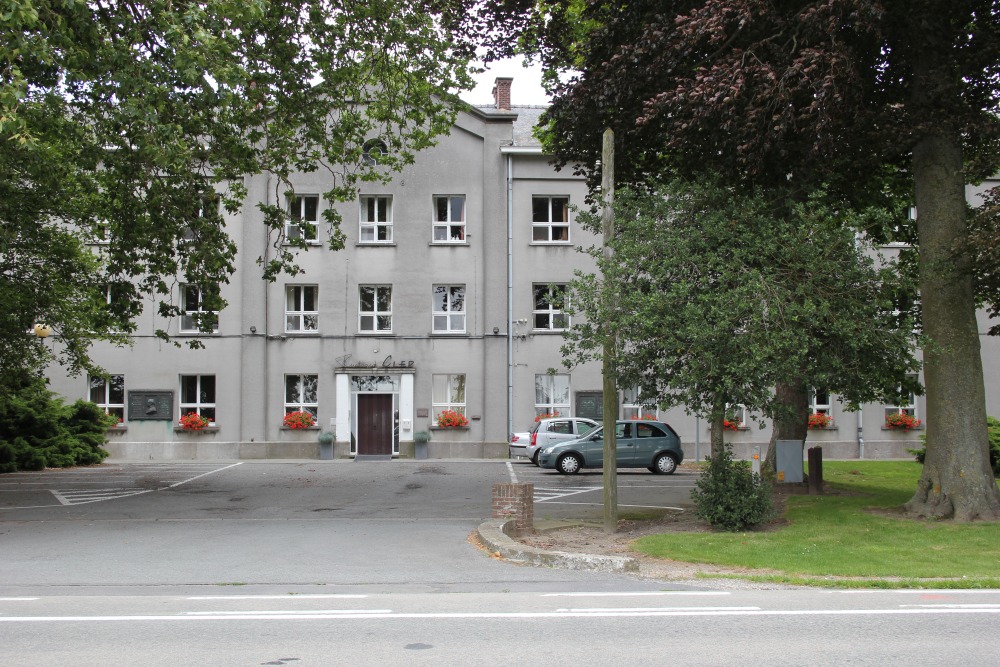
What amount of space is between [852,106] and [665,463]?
47.3 feet

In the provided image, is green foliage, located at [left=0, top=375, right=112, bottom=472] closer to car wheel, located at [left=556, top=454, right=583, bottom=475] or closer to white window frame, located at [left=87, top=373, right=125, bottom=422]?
white window frame, located at [left=87, top=373, right=125, bottom=422]

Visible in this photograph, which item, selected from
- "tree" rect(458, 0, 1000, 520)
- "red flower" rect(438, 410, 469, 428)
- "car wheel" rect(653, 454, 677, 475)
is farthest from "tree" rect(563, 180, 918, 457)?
"red flower" rect(438, 410, 469, 428)

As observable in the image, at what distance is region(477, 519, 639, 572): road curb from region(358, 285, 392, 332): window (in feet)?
69.8

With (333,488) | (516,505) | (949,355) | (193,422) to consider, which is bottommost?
(333,488)

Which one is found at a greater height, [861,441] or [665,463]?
[861,441]

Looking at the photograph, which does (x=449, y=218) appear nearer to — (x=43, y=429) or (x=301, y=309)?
(x=301, y=309)

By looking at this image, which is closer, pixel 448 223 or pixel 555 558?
pixel 555 558

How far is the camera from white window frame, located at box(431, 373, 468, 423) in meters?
33.0

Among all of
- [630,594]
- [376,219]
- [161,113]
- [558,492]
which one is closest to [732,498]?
[630,594]

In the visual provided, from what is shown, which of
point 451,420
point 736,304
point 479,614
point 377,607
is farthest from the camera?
point 451,420

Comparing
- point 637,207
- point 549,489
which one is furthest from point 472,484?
point 637,207

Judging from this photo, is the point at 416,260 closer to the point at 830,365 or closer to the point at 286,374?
the point at 286,374

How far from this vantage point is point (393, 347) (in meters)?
32.9

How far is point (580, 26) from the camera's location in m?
19.6
